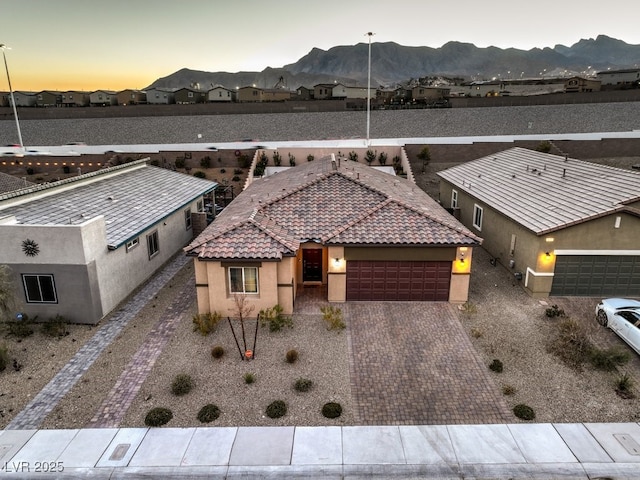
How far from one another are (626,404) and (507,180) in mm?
16569

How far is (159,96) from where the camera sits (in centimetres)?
6956

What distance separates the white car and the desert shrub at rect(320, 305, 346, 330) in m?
10.6

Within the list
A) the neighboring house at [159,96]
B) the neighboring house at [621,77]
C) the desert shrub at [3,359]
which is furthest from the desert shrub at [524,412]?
the neighboring house at [621,77]

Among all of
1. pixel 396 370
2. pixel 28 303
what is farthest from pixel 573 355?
pixel 28 303

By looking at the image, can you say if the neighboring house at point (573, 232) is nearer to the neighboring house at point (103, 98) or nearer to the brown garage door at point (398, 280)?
the brown garage door at point (398, 280)

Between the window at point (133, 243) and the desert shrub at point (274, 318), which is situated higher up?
the window at point (133, 243)

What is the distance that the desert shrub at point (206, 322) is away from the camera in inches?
627

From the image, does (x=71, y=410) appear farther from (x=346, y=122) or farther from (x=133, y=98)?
(x=133, y=98)

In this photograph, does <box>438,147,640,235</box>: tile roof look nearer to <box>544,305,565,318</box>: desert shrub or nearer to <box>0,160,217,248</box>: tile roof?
<box>544,305,565,318</box>: desert shrub

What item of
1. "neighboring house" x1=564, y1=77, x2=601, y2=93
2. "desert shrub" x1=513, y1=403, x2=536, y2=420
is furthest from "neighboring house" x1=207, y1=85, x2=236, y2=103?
"desert shrub" x1=513, y1=403, x2=536, y2=420

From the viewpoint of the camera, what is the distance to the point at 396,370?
1362cm

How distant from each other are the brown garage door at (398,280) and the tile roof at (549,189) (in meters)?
4.82

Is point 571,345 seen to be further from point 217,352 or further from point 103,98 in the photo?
point 103,98

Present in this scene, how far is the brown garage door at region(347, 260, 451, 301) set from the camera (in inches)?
714
